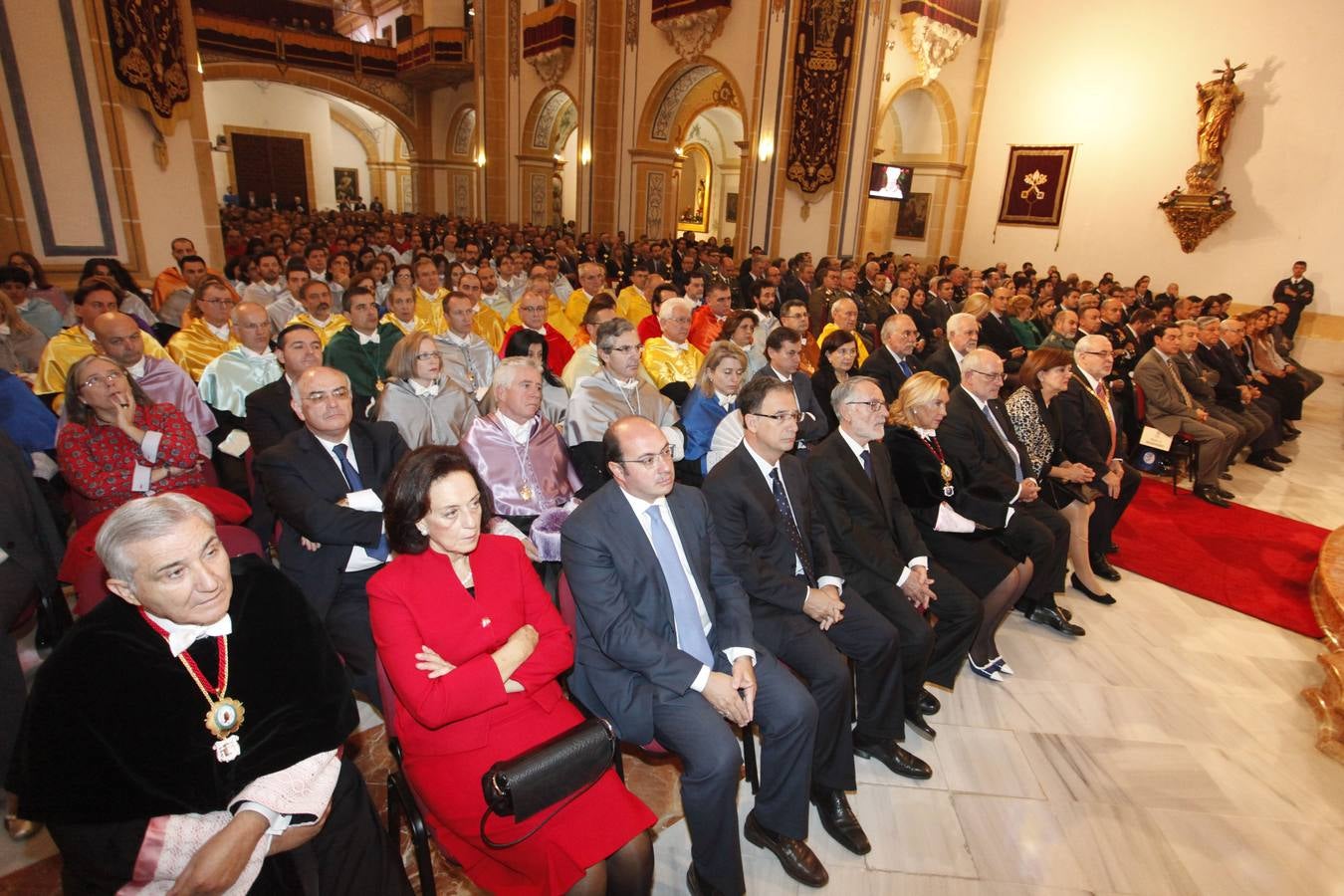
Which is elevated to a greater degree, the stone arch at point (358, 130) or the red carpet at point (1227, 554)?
the stone arch at point (358, 130)

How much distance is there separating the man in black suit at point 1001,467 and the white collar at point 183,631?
328cm

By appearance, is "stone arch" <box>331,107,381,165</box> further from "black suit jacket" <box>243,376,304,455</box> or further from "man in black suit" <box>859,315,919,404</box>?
"black suit jacket" <box>243,376,304,455</box>

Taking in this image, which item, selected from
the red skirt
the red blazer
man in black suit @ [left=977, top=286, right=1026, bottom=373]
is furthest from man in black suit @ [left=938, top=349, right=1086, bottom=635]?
man in black suit @ [left=977, top=286, right=1026, bottom=373]

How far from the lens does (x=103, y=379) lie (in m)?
2.75

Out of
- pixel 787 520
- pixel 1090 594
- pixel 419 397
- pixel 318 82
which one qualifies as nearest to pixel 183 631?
pixel 787 520

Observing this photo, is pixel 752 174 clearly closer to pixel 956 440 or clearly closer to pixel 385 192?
pixel 956 440

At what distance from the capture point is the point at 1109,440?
4.39 m

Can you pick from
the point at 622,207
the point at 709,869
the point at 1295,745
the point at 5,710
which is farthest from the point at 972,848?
the point at 622,207

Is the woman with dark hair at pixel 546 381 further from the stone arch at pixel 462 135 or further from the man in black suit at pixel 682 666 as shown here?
the stone arch at pixel 462 135

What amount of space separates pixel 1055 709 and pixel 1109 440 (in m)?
1.95

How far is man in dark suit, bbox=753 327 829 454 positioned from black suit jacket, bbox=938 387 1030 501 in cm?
85

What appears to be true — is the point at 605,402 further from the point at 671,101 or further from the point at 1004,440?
the point at 671,101

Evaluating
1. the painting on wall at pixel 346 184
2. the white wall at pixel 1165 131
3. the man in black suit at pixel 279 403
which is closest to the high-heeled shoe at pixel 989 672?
the man in black suit at pixel 279 403

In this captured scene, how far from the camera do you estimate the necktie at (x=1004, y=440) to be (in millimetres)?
3805
